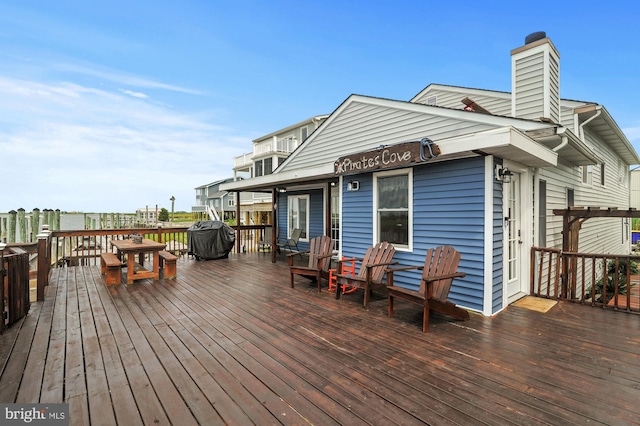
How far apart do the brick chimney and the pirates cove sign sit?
7.70ft

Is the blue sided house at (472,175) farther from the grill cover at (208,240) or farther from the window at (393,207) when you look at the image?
the grill cover at (208,240)

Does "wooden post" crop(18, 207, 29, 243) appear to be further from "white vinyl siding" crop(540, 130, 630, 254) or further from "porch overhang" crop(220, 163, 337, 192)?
"white vinyl siding" crop(540, 130, 630, 254)

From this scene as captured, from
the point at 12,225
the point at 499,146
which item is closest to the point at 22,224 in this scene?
the point at 12,225

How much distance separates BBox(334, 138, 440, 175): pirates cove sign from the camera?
3.88m

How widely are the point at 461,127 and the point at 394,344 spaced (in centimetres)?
395

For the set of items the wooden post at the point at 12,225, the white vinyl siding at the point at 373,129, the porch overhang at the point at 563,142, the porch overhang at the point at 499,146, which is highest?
the white vinyl siding at the point at 373,129

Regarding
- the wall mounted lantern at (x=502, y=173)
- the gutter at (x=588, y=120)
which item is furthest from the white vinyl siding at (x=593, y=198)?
the wall mounted lantern at (x=502, y=173)

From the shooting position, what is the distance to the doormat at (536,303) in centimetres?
398

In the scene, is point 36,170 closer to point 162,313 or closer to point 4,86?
Answer: point 4,86

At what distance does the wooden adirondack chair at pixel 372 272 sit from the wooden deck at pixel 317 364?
303 mm

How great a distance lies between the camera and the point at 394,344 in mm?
2877

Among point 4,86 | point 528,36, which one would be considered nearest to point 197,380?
point 528,36

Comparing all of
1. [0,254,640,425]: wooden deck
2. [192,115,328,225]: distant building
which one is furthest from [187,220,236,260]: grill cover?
[192,115,328,225]: distant building

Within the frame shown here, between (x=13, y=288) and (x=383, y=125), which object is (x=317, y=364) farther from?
(x=383, y=125)
